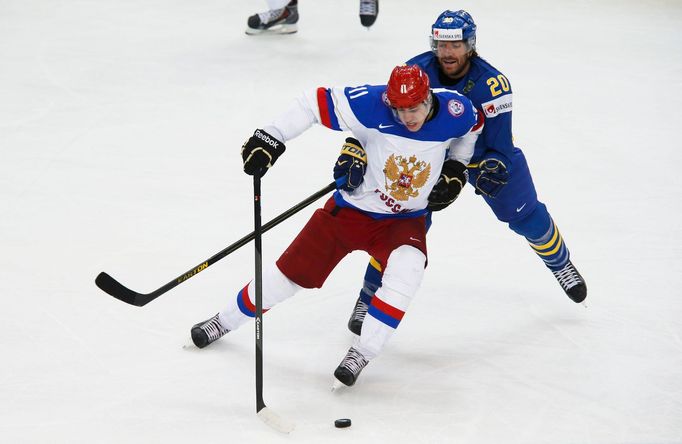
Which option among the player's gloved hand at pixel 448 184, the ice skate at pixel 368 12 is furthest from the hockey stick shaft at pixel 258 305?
the ice skate at pixel 368 12

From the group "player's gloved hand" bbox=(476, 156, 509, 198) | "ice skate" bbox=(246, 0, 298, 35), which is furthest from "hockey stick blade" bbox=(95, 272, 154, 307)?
"ice skate" bbox=(246, 0, 298, 35)

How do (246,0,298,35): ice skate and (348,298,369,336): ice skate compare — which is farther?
(246,0,298,35): ice skate

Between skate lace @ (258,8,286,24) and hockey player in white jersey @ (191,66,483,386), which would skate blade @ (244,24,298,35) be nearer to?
skate lace @ (258,8,286,24)

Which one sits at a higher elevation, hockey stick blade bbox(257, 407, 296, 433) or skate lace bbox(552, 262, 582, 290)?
skate lace bbox(552, 262, 582, 290)

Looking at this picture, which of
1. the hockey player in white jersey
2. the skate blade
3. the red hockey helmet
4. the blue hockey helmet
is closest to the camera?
the red hockey helmet

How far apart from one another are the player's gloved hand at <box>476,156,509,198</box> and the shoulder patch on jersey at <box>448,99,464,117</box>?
28 cm

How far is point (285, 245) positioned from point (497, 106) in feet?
3.82

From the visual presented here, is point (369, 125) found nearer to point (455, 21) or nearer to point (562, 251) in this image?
point (455, 21)

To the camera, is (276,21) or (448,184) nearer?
(448,184)

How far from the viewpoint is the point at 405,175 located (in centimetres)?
268

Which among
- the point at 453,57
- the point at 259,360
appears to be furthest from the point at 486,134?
the point at 259,360

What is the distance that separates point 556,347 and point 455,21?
110 cm

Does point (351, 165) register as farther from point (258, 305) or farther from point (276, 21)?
point (276, 21)

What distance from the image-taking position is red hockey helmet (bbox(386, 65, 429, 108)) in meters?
2.51
